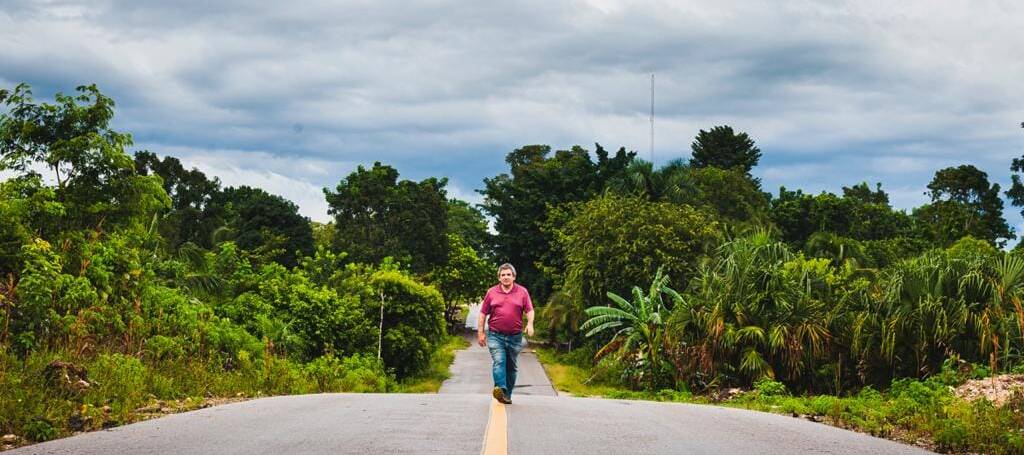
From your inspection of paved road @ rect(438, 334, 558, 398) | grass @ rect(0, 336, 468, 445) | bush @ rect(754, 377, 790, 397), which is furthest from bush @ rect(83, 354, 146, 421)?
paved road @ rect(438, 334, 558, 398)

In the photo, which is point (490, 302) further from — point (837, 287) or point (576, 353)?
point (576, 353)

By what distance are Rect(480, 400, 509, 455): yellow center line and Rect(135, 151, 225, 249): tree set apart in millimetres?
65411

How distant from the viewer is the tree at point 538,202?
203 ft

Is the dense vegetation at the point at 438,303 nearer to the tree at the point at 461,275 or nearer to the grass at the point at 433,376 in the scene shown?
the grass at the point at 433,376

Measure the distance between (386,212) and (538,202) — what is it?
15077 mm

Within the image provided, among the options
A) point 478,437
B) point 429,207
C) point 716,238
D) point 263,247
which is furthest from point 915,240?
point 478,437

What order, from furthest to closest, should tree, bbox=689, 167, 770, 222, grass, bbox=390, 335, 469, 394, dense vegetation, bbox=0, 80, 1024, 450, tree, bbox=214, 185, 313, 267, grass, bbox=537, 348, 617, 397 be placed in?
tree, bbox=214, 185, 313, 267
tree, bbox=689, 167, 770, 222
grass, bbox=390, 335, 469, 394
grass, bbox=537, 348, 617, 397
dense vegetation, bbox=0, 80, 1024, 450

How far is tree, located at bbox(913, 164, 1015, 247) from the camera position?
79.2 m

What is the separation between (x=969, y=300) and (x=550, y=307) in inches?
1460

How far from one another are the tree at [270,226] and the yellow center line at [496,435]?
63473mm

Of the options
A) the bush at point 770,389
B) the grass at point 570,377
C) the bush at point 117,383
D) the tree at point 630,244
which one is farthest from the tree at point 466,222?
the bush at point 117,383

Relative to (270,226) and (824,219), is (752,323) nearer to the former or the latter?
(824,219)

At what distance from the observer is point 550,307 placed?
55062 millimetres

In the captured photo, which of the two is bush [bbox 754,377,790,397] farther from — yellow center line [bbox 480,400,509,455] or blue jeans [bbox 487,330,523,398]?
yellow center line [bbox 480,400,509,455]
